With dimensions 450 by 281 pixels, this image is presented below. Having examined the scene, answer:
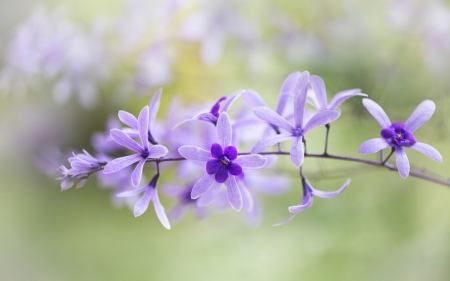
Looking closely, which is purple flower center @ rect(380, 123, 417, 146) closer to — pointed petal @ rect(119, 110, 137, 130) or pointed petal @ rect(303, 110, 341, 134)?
pointed petal @ rect(303, 110, 341, 134)

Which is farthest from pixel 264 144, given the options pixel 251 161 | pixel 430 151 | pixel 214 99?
pixel 214 99

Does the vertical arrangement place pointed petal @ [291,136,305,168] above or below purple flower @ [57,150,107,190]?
below

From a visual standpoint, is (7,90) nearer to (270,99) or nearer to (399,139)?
(270,99)

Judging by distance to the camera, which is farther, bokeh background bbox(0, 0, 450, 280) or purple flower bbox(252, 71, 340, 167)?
bokeh background bbox(0, 0, 450, 280)

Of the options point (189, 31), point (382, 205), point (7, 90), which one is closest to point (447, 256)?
point (382, 205)

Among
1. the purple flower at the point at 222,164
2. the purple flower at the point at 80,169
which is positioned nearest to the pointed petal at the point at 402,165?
the purple flower at the point at 222,164

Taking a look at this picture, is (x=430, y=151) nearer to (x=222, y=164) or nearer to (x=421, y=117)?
(x=421, y=117)

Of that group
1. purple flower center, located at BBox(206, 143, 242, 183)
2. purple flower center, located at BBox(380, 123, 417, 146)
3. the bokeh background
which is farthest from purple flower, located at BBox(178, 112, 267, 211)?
the bokeh background
